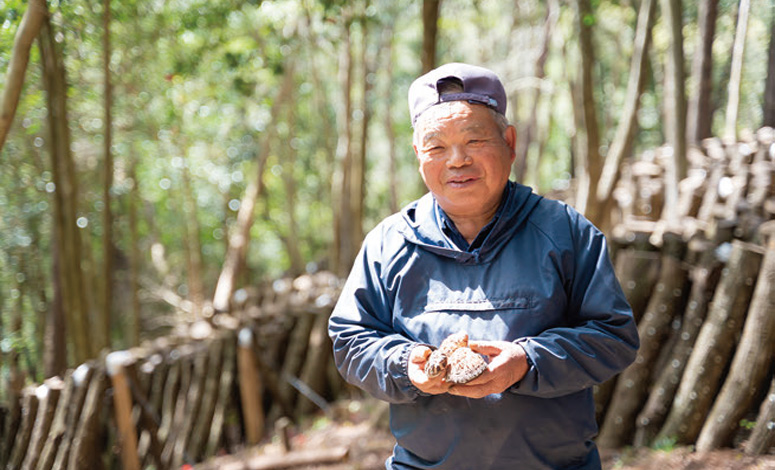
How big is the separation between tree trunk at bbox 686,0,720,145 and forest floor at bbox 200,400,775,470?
14.0ft

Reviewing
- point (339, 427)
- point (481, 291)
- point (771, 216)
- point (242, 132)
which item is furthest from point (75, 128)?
point (242, 132)

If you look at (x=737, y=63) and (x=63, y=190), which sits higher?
(x=737, y=63)

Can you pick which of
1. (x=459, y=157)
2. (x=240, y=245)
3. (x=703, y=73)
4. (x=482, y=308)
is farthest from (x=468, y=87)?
(x=240, y=245)

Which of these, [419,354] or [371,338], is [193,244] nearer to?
[371,338]

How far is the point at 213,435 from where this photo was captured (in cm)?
555

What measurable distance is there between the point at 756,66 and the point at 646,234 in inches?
141

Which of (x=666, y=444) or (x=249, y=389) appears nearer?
(x=666, y=444)

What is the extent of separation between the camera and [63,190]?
3.13m

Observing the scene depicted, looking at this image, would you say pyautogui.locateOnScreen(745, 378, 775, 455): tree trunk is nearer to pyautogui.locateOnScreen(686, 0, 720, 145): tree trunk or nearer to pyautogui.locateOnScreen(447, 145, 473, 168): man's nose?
pyautogui.locateOnScreen(447, 145, 473, 168): man's nose

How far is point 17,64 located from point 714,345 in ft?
11.0

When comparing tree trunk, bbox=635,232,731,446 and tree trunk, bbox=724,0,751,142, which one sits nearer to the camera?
tree trunk, bbox=635,232,731,446

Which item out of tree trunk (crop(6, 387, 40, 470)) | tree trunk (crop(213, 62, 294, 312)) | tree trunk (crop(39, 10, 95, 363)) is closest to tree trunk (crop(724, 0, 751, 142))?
tree trunk (crop(39, 10, 95, 363))

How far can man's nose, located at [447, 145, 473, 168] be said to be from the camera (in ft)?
5.88

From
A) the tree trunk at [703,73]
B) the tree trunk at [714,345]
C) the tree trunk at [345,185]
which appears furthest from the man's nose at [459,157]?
the tree trunk at [345,185]
